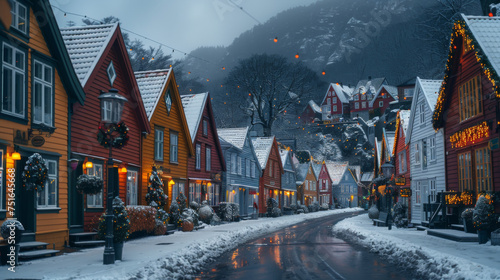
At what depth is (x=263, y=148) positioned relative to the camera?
5319cm

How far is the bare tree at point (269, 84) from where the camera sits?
59.7 metres

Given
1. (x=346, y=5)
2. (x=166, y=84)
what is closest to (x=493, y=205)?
(x=166, y=84)

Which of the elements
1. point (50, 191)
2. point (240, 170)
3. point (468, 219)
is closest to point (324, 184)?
point (240, 170)

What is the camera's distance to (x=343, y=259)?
15.5m

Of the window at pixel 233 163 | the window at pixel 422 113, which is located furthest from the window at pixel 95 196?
the window at pixel 233 163

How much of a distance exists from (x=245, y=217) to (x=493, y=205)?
28759mm

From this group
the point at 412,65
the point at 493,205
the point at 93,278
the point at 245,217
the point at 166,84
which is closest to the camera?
the point at 93,278

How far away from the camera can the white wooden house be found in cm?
2759

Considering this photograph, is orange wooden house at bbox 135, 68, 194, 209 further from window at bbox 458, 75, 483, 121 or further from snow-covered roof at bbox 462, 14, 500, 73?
snow-covered roof at bbox 462, 14, 500, 73

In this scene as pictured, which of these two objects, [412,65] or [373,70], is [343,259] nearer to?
[412,65]

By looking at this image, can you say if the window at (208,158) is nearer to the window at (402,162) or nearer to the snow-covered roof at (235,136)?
the snow-covered roof at (235,136)

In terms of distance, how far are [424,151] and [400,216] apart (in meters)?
4.07

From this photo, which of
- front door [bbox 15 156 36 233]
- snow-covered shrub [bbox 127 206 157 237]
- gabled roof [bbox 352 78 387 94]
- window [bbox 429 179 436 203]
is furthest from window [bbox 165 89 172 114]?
gabled roof [bbox 352 78 387 94]

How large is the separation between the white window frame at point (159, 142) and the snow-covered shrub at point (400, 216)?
554 inches
